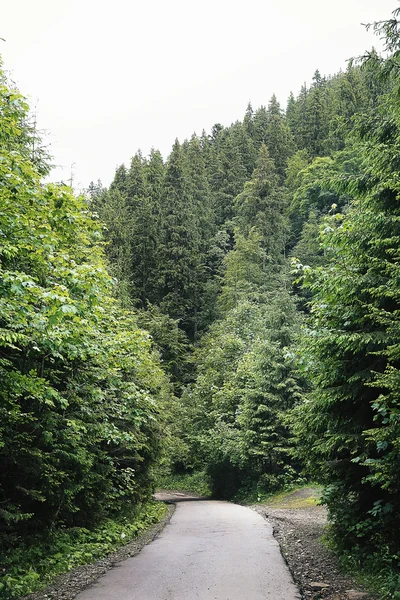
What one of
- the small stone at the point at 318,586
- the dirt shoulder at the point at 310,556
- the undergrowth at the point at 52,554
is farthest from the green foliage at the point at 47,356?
the small stone at the point at 318,586

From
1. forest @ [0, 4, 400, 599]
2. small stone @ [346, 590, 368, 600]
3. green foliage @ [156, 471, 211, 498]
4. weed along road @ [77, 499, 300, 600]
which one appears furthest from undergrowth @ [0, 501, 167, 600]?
green foliage @ [156, 471, 211, 498]

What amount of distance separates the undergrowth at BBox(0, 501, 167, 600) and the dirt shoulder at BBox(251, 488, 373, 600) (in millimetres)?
3790

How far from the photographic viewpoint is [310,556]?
9250 mm

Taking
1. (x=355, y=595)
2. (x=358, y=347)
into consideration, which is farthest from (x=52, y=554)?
(x=358, y=347)

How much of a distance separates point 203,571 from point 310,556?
2436 mm

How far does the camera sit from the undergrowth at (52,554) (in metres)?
7.16

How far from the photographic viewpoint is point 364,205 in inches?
332

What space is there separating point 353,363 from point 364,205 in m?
2.75

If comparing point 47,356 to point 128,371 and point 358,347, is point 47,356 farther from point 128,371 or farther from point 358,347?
point 358,347

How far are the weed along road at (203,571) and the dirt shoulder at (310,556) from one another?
9.7 inches

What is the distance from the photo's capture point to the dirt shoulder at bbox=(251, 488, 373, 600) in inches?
265

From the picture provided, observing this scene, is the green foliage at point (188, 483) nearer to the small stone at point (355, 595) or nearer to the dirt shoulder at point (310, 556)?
the dirt shoulder at point (310, 556)

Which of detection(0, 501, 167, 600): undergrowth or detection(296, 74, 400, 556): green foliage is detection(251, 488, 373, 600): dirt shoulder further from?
detection(0, 501, 167, 600): undergrowth

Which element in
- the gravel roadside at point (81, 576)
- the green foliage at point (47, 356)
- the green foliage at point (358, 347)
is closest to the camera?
the green foliage at point (47, 356)
